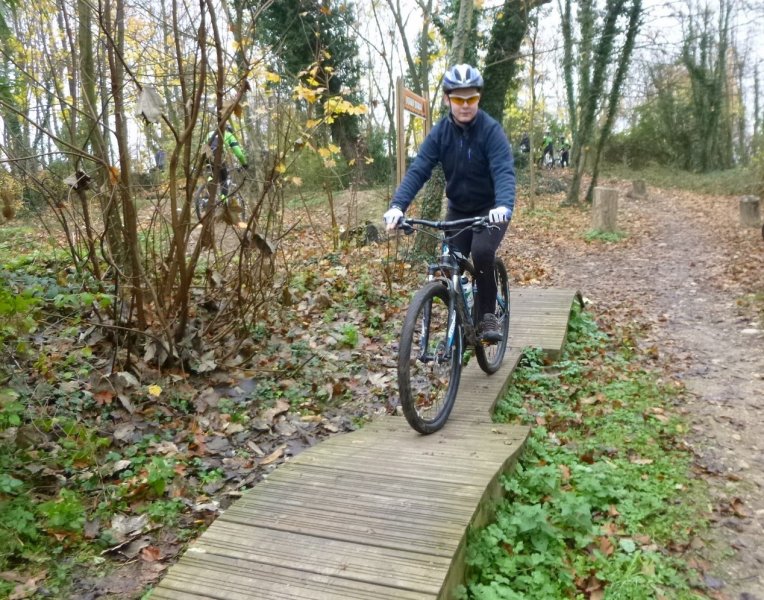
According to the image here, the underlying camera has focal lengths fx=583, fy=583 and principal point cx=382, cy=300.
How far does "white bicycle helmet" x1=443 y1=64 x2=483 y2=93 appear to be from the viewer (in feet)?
12.6

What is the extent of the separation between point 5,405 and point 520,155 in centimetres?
2422

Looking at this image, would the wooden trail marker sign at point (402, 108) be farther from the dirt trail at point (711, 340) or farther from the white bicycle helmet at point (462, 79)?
the white bicycle helmet at point (462, 79)

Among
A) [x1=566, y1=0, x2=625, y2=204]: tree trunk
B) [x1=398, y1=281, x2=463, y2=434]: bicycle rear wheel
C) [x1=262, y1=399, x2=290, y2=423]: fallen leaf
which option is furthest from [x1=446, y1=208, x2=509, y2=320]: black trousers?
[x1=566, y1=0, x2=625, y2=204]: tree trunk

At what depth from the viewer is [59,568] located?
8.94 ft

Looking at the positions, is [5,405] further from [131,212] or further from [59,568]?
[131,212]

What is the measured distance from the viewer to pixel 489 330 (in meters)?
4.46

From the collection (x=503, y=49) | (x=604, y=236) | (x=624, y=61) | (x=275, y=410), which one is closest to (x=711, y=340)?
(x=275, y=410)

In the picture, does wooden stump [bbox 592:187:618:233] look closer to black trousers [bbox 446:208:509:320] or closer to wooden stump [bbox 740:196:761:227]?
wooden stump [bbox 740:196:761:227]

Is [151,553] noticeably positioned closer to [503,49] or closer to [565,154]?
[503,49]

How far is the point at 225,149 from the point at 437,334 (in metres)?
3.13

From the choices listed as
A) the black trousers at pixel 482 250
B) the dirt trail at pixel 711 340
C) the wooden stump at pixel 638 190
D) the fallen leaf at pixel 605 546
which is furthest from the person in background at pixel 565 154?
the fallen leaf at pixel 605 546

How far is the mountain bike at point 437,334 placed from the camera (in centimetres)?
350

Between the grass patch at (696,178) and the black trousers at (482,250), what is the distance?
19187 millimetres

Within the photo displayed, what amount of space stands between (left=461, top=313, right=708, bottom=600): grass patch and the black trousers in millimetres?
870
